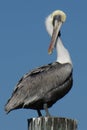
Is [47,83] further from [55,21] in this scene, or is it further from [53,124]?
[53,124]

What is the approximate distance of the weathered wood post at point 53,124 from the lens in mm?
7770

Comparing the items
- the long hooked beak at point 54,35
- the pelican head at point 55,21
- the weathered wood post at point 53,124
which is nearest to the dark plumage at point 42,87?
the long hooked beak at point 54,35

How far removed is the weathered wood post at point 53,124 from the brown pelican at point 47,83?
2.92 meters

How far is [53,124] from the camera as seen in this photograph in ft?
25.9

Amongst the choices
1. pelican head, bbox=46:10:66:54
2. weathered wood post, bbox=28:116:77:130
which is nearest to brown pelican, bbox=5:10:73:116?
pelican head, bbox=46:10:66:54

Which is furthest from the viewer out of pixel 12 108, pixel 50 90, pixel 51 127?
pixel 50 90

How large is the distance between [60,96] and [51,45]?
142 centimetres

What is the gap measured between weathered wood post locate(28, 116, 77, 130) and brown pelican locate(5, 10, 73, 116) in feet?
9.59

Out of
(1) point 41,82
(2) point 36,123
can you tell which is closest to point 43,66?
(1) point 41,82

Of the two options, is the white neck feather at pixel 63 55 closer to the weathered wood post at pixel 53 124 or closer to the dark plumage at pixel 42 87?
the dark plumage at pixel 42 87

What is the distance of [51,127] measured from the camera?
7.79 metres

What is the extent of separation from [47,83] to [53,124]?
14.5ft

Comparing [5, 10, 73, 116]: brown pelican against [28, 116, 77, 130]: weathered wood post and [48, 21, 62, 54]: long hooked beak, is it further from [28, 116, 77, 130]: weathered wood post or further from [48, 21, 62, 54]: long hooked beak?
[28, 116, 77, 130]: weathered wood post

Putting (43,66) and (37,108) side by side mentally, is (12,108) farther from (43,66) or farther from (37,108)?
(43,66)
